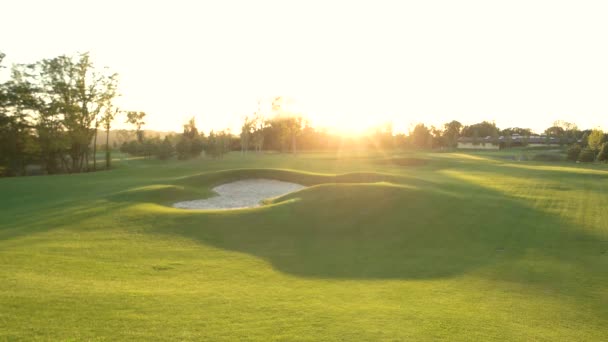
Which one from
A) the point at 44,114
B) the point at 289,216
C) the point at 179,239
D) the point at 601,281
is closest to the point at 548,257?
the point at 601,281

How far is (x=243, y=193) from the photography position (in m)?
39.5

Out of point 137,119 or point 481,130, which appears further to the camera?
point 481,130

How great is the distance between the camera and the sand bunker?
109 feet

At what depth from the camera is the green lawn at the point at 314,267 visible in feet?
34.2

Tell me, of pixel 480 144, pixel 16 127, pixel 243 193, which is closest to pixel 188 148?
pixel 16 127

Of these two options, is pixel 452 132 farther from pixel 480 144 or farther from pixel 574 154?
pixel 574 154

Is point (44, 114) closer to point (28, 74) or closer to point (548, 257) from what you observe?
point (28, 74)

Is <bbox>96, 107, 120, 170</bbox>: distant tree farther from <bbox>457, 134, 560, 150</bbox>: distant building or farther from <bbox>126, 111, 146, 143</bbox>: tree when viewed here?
<bbox>457, 134, 560, 150</bbox>: distant building

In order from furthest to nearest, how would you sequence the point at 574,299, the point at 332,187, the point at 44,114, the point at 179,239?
the point at 44,114 < the point at 332,187 < the point at 179,239 < the point at 574,299

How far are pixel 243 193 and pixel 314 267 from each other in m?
23.0

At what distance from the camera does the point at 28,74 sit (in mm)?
67125

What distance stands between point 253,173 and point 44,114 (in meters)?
42.4

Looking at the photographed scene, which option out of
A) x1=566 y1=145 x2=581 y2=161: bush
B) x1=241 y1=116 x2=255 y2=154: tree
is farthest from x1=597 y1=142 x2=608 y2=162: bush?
x1=241 y1=116 x2=255 y2=154: tree

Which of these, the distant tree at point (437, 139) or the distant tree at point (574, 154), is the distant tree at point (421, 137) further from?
the distant tree at point (574, 154)
